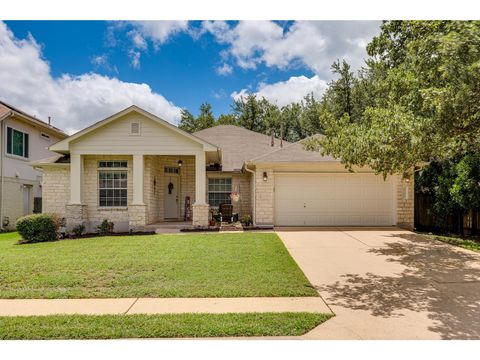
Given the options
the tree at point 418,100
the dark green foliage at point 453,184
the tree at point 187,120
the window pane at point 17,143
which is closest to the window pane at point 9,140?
the window pane at point 17,143

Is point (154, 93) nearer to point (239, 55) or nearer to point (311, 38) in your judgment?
point (239, 55)

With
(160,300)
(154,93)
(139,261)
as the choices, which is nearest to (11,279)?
(139,261)

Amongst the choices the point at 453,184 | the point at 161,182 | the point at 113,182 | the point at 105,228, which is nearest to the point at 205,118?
the point at 161,182

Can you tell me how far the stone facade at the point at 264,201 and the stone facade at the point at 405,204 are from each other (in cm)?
520

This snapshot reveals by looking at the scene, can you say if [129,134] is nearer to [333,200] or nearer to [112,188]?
[112,188]

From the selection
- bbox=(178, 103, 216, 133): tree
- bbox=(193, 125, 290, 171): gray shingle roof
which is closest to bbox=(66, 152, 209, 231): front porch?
bbox=(193, 125, 290, 171): gray shingle roof

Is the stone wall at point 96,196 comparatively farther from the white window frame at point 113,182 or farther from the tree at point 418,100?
the tree at point 418,100

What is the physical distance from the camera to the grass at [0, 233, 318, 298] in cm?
533

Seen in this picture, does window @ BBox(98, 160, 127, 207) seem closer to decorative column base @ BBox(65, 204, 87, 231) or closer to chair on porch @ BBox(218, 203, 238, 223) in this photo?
decorative column base @ BBox(65, 204, 87, 231)

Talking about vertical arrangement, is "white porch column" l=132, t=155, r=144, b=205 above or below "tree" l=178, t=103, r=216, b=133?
below

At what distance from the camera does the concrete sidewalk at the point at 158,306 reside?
450 cm

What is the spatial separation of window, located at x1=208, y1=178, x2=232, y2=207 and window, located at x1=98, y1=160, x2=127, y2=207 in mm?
4265

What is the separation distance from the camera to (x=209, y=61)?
31.0 feet

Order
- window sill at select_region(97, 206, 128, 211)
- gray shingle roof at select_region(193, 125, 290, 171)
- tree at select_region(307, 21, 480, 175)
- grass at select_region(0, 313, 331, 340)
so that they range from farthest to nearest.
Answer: gray shingle roof at select_region(193, 125, 290, 171), window sill at select_region(97, 206, 128, 211), tree at select_region(307, 21, 480, 175), grass at select_region(0, 313, 331, 340)
